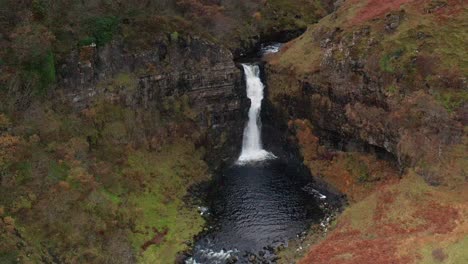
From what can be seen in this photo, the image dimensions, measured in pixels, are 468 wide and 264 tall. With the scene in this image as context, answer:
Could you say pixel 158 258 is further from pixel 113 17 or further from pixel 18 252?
pixel 113 17

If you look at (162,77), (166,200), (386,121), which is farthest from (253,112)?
(166,200)

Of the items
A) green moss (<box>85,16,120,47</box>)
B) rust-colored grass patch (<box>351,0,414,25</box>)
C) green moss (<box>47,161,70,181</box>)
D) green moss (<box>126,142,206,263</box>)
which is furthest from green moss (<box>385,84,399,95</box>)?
green moss (<box>47,161,70,181</box>)

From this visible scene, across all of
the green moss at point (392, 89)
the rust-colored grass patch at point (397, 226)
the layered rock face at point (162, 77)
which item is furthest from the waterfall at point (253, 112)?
the rust-colored grass patch at point (397, 226)

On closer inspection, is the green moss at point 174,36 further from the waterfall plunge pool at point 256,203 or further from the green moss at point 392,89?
the green moss at point 392,89

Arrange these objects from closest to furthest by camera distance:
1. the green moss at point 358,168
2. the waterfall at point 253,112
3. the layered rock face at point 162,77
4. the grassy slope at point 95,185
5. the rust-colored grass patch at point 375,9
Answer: the grassy slope at point 95,185
the green moss at point 358,168
the layered rock face at point 162,77
the rust-colored grass patch at point 375,9
the waterfall at point 253,112

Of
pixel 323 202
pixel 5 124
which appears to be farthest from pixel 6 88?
pixel 323 202

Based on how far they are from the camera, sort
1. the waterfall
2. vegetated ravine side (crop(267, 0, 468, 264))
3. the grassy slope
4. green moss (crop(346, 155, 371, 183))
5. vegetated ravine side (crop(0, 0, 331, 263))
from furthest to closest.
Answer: the waterfall, green moss (crop(346, 155, 371, 183)), vegetated ravine side (crop(267, 0, 468, 264)), vegetated ravine side (crop(0, 0, 331, 263)), the grassy slope

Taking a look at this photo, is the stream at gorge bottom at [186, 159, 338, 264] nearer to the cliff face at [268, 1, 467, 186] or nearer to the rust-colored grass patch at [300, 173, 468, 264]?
the rust-colored grass patch at [300, 173, 468, 264]

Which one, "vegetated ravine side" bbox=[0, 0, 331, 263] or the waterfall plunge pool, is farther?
the waterfall plunge pool
